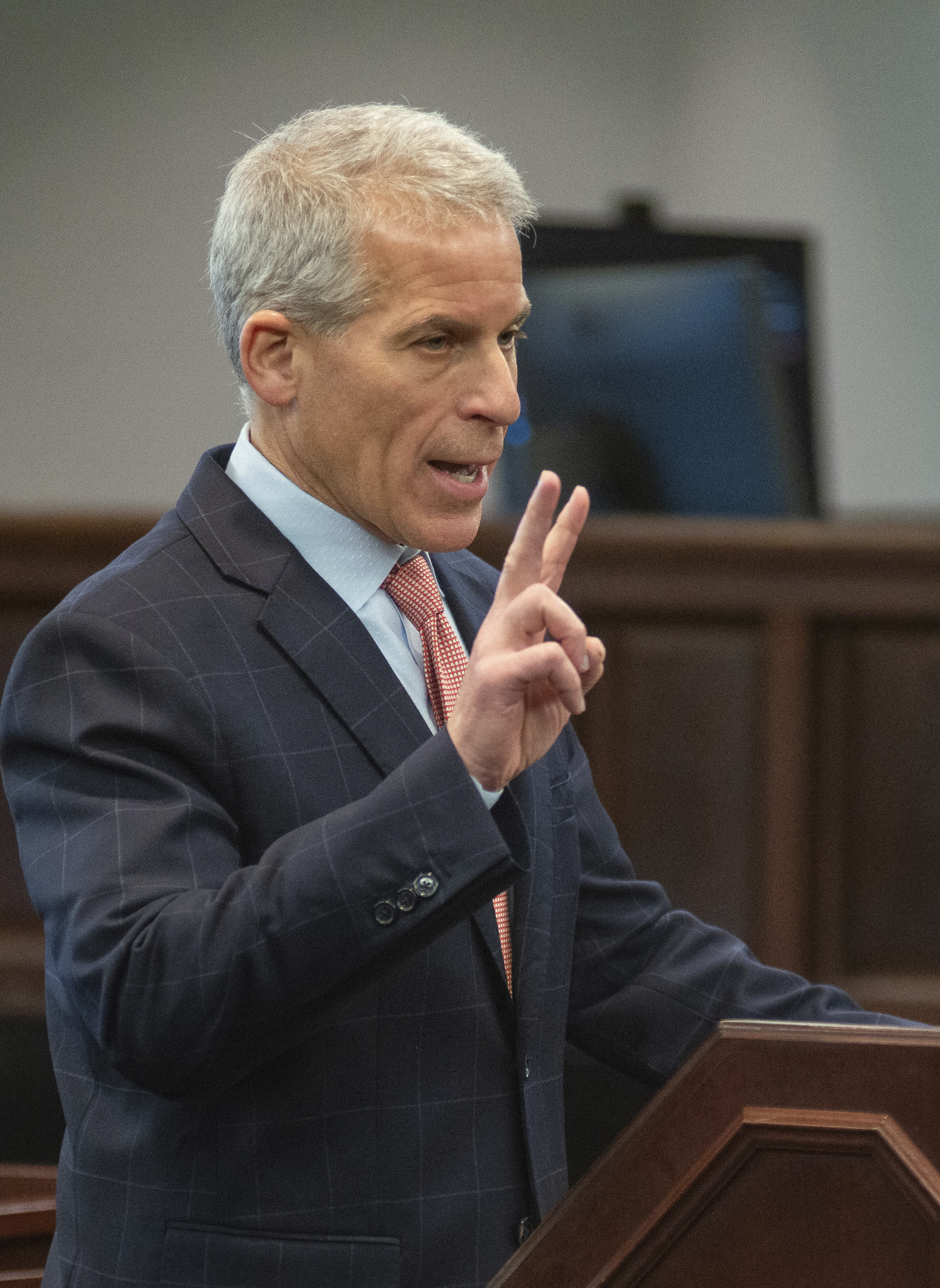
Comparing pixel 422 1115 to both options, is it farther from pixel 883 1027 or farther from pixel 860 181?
pixel 860 181

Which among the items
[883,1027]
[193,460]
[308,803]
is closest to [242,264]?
[308,803]

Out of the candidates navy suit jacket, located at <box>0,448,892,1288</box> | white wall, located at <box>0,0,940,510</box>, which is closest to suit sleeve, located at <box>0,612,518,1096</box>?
navy suit jacket, located at <box>0,448,892,1288</box>

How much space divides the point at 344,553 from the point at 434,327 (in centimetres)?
20

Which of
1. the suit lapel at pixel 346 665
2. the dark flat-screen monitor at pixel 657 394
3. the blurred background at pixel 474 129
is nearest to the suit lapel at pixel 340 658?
the suit lapel at pixel 346 665

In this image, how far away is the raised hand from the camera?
3.41 feet

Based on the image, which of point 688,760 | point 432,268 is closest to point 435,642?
point 432,268

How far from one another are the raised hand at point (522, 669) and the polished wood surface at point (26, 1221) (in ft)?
2.71

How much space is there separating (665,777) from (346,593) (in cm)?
186

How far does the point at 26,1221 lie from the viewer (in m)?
1.59

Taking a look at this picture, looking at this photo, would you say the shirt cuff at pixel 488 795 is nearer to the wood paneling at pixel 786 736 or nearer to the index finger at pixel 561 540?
the index finger at pixel 561 540

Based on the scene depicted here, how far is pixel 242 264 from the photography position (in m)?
1.27

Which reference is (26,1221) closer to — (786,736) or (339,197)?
(339,197)

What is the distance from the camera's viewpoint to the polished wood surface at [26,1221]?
159 centimetres

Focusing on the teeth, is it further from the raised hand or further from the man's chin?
the raised hand
